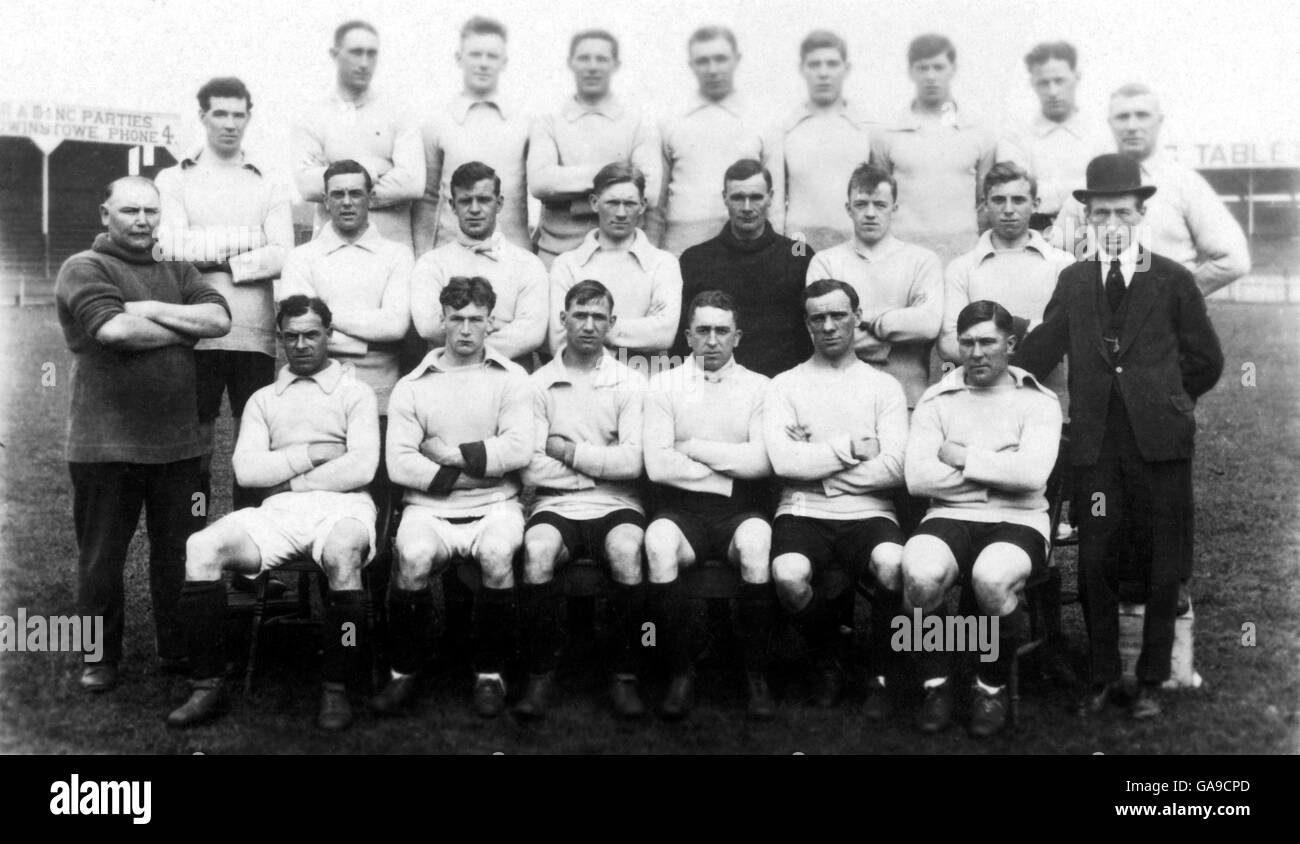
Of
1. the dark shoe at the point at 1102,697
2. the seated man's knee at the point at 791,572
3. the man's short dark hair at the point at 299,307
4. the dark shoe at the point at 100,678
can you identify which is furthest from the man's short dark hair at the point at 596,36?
the dark shoe at the point at 1102,697

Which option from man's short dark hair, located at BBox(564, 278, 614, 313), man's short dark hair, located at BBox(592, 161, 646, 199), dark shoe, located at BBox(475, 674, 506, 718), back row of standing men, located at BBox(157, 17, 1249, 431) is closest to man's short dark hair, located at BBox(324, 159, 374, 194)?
back row of standing men, located at BBox(157, 17, 1249, 431)

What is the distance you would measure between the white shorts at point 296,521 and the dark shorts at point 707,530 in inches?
46.6

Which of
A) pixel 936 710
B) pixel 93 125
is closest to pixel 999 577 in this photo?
pixel 936 710

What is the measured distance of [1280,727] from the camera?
4297 millimetres

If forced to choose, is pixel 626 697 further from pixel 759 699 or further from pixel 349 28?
pixel 349 28

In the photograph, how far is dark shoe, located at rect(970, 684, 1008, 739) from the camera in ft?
13.8

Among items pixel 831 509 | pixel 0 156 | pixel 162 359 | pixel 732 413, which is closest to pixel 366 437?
pixel 162 359

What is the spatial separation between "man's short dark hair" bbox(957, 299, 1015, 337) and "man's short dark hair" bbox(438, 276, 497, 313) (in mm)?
1848

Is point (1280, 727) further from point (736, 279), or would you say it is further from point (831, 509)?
point (736, 279)

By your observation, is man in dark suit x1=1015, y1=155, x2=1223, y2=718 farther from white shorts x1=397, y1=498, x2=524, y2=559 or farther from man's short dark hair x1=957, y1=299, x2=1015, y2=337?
white shorts x1=397, y1=498, x2=524, y2=559

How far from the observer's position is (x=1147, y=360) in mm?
4531

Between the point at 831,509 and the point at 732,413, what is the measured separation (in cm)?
55

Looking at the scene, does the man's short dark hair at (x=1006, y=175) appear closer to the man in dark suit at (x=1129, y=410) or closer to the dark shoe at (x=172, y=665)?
the man in dark suit at (x=1129, y=410)
